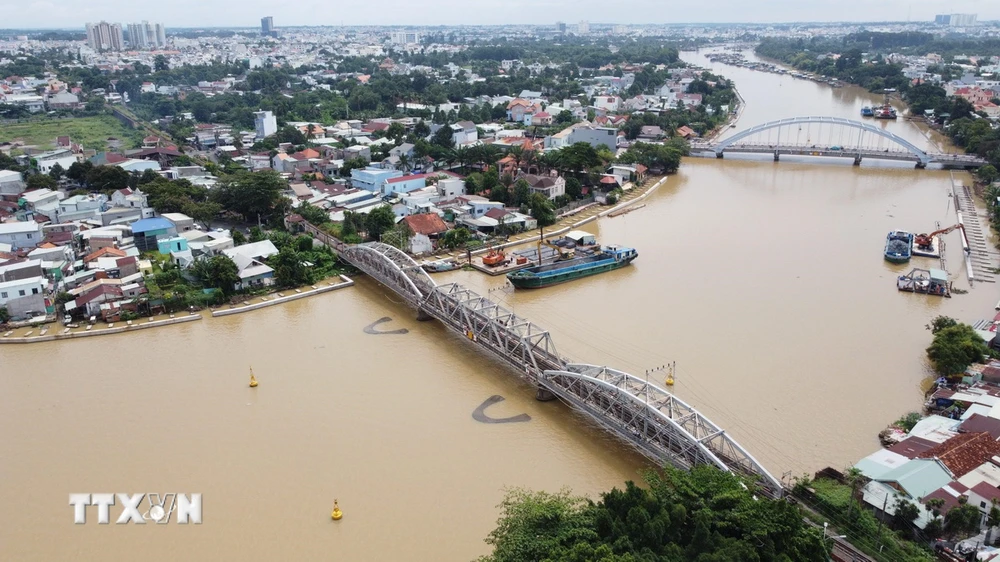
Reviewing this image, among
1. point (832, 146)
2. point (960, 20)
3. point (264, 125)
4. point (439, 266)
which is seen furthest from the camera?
point (960, 20)

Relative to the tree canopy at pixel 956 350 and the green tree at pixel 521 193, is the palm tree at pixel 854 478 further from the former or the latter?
the green tree at pixel 521 193

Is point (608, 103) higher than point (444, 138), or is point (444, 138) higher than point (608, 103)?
point (608, 103)

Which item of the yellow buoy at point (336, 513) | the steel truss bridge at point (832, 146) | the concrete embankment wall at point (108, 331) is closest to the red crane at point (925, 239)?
the steel truss bridge at point (832, 146)

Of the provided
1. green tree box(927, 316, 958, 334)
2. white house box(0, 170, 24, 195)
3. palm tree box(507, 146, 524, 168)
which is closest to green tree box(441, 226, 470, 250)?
palm tree box(507, 146, 524, 168)

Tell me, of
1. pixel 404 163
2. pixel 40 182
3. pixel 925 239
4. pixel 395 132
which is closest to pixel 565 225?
pixel 404 163

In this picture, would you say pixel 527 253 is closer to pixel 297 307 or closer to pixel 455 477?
pixel 297 307

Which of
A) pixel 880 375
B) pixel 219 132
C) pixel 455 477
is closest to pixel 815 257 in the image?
pixel 880 375

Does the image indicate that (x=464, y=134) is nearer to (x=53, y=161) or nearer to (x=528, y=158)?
(x=528, y=158)
